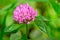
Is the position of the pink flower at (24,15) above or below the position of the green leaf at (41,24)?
above

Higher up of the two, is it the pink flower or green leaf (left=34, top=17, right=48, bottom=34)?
the pink flower

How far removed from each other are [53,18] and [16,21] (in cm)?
65

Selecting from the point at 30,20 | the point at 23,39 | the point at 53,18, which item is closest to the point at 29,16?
the point at 30,20

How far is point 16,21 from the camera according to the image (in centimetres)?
110

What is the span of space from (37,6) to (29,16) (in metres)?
0.81

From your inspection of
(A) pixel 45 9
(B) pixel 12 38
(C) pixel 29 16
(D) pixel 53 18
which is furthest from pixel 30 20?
(A) pixel 45 9

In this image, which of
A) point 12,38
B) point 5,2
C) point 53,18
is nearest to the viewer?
point 12,38

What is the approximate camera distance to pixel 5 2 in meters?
1.82

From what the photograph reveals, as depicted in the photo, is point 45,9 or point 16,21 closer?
point 16,21

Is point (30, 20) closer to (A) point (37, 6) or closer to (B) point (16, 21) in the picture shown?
(B) point (16, 21)

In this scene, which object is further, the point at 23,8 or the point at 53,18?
the point at 53,18

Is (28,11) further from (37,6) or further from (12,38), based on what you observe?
(37,6)

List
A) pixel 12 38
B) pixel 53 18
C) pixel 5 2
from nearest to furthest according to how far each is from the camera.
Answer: pixel 12 38 < pixel 53 18 < pixel 5 2

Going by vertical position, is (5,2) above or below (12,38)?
above
